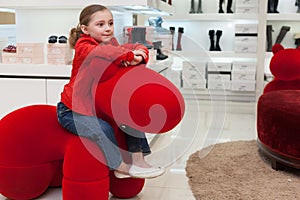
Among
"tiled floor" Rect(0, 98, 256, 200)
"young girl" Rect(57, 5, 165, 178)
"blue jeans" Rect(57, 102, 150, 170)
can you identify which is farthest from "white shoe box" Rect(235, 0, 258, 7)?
"blue jeans" Rect(57, 102, 150, 170)

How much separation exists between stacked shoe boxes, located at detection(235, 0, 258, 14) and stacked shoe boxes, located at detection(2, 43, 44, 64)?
2.21 metres

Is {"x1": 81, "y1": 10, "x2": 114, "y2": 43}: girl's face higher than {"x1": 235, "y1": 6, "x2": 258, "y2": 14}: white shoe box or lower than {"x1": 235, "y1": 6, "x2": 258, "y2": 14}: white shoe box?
lower

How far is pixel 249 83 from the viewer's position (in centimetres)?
405

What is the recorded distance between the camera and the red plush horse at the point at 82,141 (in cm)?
152

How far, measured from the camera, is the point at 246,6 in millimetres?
4012

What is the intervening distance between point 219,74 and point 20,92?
218cm

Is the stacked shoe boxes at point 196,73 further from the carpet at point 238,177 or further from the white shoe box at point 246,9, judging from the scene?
the carpet at point 238,177

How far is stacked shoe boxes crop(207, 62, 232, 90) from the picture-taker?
4075mm

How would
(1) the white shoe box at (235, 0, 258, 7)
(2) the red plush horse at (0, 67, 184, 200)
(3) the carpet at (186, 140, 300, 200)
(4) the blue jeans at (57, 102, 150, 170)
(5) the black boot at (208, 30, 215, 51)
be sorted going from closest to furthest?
(2) the red plush horse at (0, 67, 184, 200) → (4) the blue jeans at (57, 102, 150, 170) → (3) the carpet at (186, 140, 300, 200) → (1) the white shoe box at (235, 0, 258, 7) → (5) the black boot at (208, 30, 215, 51)

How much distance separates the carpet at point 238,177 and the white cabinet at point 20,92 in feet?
3.51

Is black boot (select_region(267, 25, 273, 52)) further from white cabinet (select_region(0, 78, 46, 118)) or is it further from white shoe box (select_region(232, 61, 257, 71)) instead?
white cabinet (select_region(0, 78, 46, 118))

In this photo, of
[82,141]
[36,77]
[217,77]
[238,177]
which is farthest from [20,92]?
[217,77]

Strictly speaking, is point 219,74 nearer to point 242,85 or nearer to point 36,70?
point 242,85

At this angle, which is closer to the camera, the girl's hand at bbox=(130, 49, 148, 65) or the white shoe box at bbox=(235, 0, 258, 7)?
the girl's hand at bbox=(130, 49, 148, 65)
